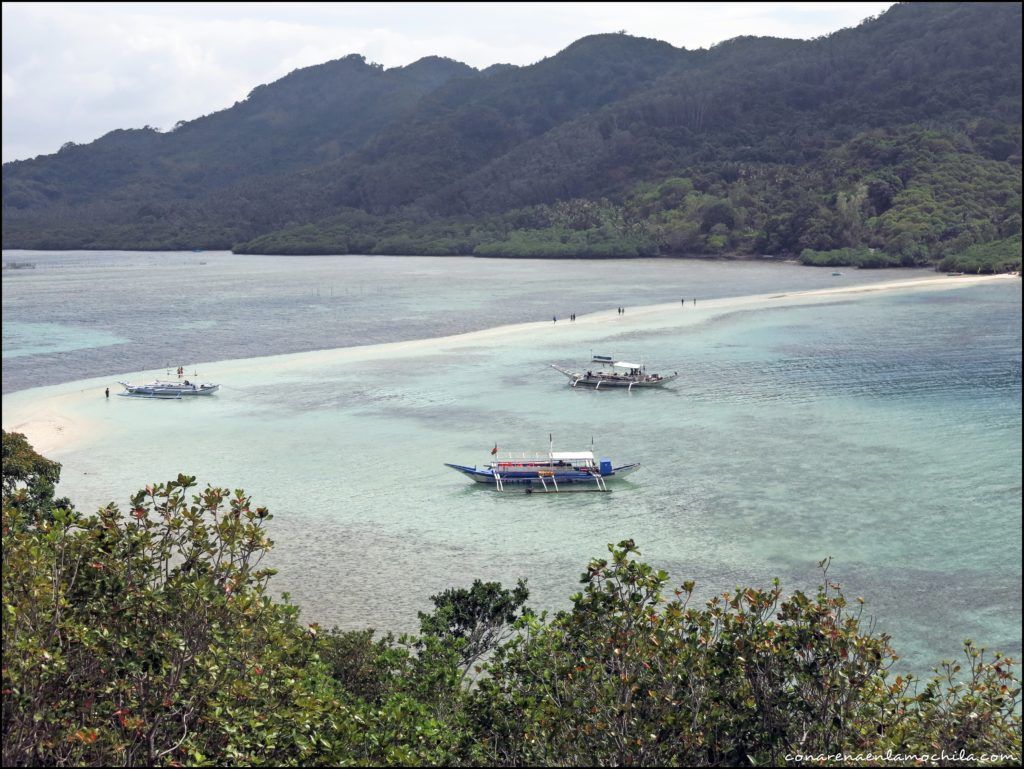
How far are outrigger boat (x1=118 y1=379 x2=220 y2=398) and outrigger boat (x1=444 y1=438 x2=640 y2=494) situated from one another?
21.3 meters

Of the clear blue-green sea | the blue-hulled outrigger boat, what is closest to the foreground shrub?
the clear blue-green sea

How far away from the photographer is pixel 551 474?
34094 millimetres

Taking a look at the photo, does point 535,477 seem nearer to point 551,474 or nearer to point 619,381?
point 551,474

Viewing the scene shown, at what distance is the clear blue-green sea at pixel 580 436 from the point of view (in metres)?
26.2

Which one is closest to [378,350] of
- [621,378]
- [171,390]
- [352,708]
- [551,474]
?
[171,390]

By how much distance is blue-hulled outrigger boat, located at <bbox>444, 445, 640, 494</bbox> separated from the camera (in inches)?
1339

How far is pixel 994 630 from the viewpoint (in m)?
22.4

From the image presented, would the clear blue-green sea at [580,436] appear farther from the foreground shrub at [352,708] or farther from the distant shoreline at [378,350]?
the foreground shrub at [352,708]

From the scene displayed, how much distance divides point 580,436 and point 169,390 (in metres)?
21.6

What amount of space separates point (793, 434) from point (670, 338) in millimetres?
27754

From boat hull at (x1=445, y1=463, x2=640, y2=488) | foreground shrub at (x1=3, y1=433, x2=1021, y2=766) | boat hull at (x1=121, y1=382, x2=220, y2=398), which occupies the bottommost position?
boat hull at (x1=445, y1=463, x2=640, y2=488)

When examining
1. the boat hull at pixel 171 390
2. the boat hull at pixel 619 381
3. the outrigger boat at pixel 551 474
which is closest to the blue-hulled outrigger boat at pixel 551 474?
the outrigger boat at pixel 551 474

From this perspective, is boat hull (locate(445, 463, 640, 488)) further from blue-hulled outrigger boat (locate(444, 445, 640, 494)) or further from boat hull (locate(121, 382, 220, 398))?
boat hull (locate(121, 382, 220, 398))

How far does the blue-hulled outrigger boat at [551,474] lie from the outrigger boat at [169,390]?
2122cm
